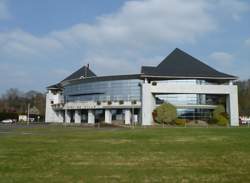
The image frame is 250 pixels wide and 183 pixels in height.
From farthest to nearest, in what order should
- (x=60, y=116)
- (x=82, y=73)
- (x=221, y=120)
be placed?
(x=82, y=73), (x=60, y=116), (x=221, y=120)

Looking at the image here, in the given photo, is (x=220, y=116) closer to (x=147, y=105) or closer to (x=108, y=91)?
(x=147, y=105)

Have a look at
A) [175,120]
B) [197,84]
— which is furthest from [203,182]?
[197,84]

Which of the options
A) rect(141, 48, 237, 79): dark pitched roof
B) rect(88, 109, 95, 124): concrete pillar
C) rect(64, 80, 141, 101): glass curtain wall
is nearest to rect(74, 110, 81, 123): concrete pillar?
rect(64, 80, 141, 101): glass curtain wall

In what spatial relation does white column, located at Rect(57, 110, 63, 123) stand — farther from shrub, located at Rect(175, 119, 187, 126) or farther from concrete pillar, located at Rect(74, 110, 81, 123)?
shrub, located at Rect(175, 119, 187, 126)

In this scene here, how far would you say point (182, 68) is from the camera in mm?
78062

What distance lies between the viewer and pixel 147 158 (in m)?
13.2

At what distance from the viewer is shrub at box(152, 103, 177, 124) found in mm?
69000

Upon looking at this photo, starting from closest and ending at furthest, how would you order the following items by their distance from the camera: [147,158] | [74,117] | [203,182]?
[203,182] < [147,158] < [74,117]

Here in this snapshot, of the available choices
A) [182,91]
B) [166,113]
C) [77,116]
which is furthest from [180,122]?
[77,116]

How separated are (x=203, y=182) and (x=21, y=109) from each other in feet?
447

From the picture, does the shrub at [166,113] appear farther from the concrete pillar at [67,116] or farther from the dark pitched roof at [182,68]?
the concrete pillar at [67,116]

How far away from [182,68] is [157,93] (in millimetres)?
8488

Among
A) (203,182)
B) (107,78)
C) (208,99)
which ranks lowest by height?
(203,182)

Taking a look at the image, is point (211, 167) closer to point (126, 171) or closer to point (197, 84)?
point (126, 171)
